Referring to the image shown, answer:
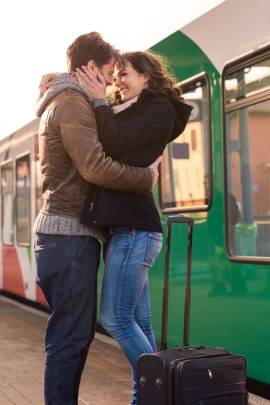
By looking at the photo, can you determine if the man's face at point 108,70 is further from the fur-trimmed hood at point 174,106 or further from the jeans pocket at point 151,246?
the jeans pocket at point 151,246

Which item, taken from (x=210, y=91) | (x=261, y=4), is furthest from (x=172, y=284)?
(x=261, y=4)

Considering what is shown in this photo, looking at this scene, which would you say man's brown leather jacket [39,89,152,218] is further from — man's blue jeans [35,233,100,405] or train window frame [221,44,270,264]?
train window frame [221,44,270,264]

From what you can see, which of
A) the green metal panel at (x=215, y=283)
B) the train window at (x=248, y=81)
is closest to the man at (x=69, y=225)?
the train window at (x=248, y=81)

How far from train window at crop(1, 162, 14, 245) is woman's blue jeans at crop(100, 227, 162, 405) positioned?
925 centimetres

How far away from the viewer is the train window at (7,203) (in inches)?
509

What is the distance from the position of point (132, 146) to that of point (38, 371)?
120 inches

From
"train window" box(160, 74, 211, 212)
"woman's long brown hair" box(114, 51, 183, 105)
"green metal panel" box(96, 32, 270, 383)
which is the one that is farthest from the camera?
"train window" box(160, 74, 211, 212)

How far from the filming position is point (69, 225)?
3574 millimetres

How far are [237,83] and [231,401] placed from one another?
240 cm

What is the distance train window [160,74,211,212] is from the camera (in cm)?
576

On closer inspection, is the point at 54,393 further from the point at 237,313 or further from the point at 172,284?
the point at 172,284

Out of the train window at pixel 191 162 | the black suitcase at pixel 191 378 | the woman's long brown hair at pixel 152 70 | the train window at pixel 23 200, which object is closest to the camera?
the black suitcase at pixel 191 378

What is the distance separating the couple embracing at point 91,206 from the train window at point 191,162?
2.07 m

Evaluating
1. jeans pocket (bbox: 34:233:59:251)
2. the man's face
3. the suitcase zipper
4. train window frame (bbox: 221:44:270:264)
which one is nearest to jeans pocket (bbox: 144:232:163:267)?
jeans pocket (bbox: 34:233:59:251)
